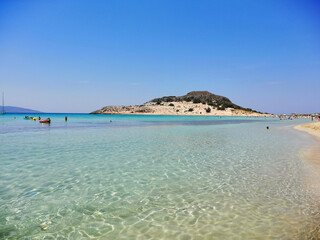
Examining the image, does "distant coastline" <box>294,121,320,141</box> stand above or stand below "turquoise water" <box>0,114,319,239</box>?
above

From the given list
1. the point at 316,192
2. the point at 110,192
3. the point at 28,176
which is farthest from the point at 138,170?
the point at 316,192

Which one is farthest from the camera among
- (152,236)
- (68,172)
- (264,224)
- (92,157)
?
(92,157)

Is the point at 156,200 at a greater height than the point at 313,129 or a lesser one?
lesser

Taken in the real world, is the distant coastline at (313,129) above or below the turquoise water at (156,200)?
above

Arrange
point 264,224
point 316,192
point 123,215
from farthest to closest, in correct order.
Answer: point 316,192 < point 123,215 < point 264,224

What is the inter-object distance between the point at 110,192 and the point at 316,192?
7890mm

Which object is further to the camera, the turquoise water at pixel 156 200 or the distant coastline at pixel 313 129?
the distant coastline at pixel 313 129

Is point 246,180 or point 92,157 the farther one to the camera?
point 92,157

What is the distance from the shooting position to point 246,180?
32.2 feet

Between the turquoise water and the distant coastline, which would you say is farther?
the distant coastline

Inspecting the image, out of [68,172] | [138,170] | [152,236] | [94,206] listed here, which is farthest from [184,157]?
[152,236]

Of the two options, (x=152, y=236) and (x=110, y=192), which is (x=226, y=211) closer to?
(x=152, y=236)

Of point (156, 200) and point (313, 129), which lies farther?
point (313, 129)

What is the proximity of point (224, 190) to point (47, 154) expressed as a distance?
1287cm
